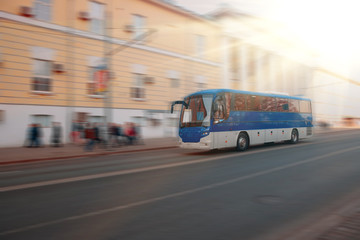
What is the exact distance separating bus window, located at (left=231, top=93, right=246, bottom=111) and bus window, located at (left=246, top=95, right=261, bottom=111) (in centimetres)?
40

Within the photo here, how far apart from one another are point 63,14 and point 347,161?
18713 millimetres

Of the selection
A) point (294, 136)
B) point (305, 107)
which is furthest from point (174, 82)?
point (294, 136)

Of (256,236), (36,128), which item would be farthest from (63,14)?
(256,236)

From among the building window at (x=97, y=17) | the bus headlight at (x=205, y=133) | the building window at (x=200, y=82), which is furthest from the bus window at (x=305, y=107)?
the building window at (x=97, y=17)

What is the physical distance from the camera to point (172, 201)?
5719mm

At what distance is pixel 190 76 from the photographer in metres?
29.3

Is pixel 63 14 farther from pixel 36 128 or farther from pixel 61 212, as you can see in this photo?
pixel 61 212

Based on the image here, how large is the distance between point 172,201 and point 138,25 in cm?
2172

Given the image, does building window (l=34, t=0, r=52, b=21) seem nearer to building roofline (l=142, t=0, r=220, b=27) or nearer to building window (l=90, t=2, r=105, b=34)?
building window (l=90, t=2, r=105, b=34)

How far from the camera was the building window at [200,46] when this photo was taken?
30297mm

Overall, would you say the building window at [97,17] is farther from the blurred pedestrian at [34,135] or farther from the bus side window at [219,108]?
the bus side window at [219,108]

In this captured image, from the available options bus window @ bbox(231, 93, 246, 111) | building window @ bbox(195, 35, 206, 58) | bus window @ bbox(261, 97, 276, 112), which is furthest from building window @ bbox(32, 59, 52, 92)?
building window @ bbox(195, 35, 206, 58)

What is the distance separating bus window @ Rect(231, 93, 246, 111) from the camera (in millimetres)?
15445

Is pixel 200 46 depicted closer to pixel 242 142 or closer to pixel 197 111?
pixel 242 142
